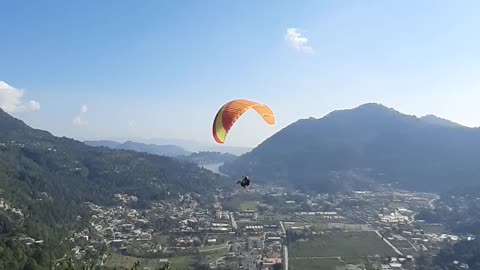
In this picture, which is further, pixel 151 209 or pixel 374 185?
pixel 374 185

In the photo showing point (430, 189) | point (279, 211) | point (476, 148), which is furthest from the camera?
point (476, 148)

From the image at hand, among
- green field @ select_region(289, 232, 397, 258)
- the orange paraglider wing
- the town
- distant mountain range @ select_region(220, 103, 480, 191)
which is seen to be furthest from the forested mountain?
distant mountain range @ select_region(220, 103, 480, 191)

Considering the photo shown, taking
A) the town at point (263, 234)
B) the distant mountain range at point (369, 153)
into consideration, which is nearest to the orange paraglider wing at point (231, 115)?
the town at point (263, 234)

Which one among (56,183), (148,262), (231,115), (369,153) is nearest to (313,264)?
(148,262)

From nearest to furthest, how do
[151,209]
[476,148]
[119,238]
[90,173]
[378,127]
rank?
1. [119,238]
2. [151,209]
3. [90,173]
4. [476,148]
5. [378,127]

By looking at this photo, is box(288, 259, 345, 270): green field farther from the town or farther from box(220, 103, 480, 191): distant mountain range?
box(220, 103, 480, 191): distant mountain range

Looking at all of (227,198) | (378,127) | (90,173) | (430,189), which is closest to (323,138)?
(378,127)

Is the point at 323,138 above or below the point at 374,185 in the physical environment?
above

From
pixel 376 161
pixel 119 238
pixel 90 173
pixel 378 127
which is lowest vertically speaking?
pixel 119 238

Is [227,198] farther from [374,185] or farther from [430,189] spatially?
[430,189]
